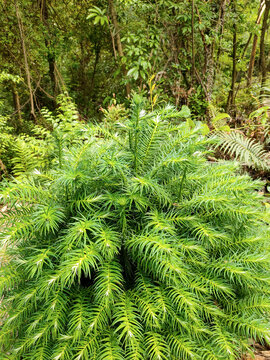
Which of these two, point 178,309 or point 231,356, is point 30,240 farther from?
point 231,356

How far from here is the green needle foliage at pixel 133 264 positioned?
2.98ft

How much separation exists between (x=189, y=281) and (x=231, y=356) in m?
0.29

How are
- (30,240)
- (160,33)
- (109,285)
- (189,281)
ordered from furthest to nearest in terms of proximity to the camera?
(160,33)
(30,240)
(189,281)
(109,285)

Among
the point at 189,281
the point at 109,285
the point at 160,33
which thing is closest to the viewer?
the point at 109,285

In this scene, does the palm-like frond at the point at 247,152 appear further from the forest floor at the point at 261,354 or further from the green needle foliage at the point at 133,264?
the forest floor at the point at 261,354

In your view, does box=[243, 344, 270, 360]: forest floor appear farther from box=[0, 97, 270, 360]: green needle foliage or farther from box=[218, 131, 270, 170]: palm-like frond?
box=[218, 131, 270, 170]: palm-like frond

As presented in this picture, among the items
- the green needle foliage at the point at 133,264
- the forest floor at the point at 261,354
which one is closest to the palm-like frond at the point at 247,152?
the green needle foliage at the point at 133,264

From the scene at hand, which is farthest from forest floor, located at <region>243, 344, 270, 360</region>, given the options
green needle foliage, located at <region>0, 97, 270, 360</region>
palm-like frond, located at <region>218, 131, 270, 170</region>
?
palm-like frond, located at <region>218, 131, 270, 170</region>

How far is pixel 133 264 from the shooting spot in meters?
1.15

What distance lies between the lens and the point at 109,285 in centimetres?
88

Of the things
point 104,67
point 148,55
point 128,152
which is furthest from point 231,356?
point 104,67

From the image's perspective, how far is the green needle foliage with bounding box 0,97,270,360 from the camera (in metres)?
0.91

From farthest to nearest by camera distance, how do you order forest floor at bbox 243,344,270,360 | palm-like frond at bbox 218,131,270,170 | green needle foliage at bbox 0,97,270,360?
palm-like frond at bbox 218,131,270,170 < forest floor at bbox 243,344,270,360 < green needle foliage at bbox 0,97,270,360

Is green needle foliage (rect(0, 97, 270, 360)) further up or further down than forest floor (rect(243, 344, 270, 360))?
further up
